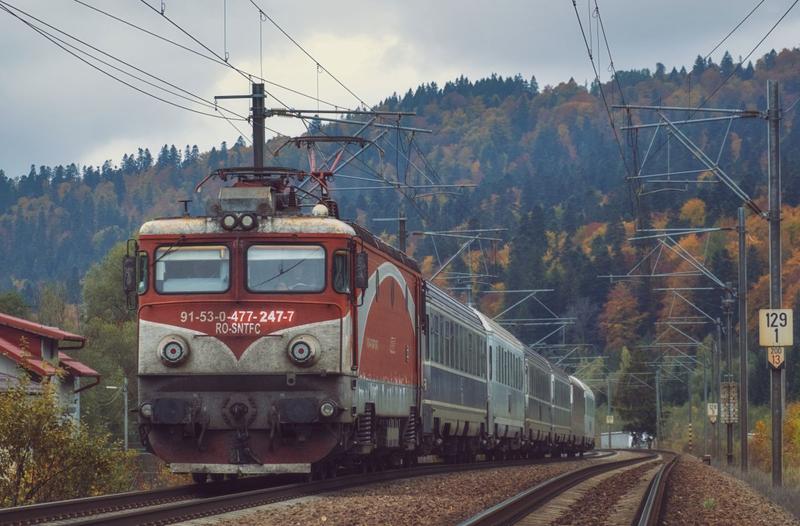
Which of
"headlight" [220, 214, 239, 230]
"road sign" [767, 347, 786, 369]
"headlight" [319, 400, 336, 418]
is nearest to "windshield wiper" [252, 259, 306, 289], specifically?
"headlight" [220, 214, 239, 230]

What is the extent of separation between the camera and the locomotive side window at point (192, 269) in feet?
61.7

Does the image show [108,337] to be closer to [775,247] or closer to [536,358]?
[536,358]

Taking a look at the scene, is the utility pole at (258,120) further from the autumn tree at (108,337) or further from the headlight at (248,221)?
the autumn tree at (108,337)

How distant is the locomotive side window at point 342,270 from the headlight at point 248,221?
114 centimetres

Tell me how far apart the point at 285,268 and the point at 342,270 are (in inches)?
29.9

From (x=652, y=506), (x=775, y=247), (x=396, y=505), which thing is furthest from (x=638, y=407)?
(x=396, y=505)

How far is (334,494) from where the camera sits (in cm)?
1827

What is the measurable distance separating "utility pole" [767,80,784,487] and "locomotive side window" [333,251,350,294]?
1109 centimetres

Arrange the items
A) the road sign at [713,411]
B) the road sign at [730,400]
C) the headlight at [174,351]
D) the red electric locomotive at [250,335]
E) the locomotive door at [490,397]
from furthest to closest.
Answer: the road sign at [713,411], the road sign at [730,400], the locomotive door at [490,397], the headlight at [174,351], the red electric locomotive at [250,335]

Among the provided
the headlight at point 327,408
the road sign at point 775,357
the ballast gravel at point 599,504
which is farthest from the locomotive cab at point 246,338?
the road sign at point 775,357

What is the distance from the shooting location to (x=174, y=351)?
18469 millimetres

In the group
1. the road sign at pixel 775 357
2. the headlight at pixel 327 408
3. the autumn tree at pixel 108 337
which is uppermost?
the autumn tree at pixel 108 337

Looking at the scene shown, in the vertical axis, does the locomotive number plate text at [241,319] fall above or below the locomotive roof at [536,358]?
below

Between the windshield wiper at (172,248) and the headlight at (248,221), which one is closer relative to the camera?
the headlight at (248,221)
